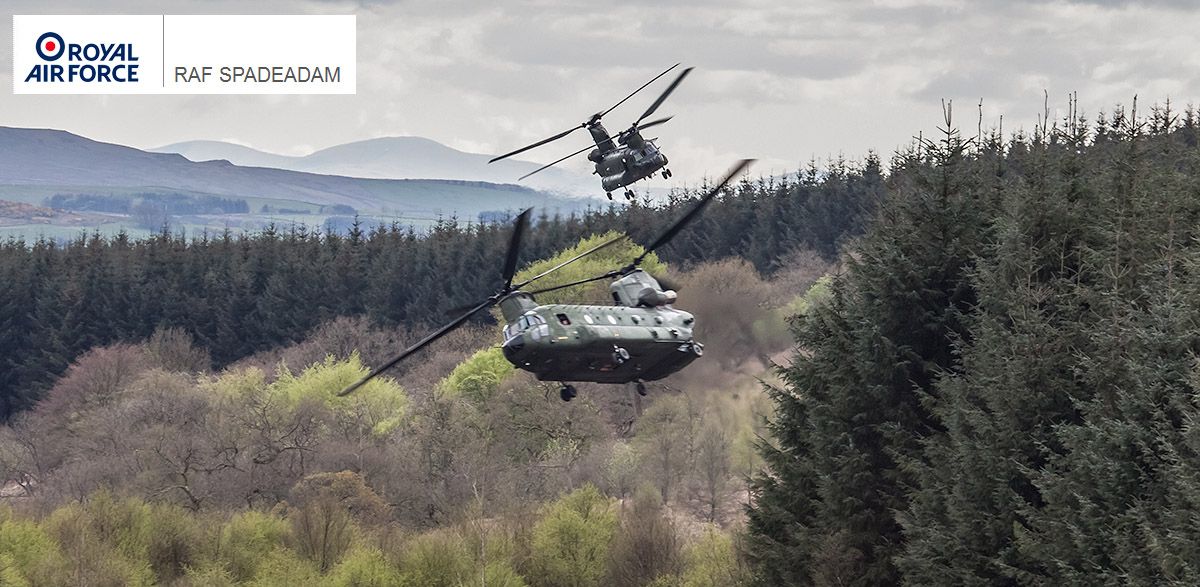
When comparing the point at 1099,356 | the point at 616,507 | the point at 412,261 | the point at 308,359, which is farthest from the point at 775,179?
the point at 1099,356

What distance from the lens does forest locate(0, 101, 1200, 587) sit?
44656mm

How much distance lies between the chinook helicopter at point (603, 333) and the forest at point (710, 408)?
39.6 feet

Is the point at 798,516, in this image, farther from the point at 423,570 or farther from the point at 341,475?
the point at 341,475

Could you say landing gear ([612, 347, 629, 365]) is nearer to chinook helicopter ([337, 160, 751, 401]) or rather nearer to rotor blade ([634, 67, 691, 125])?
chinook helicopter ([337, 160, 751, 401])

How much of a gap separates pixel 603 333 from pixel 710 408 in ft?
139

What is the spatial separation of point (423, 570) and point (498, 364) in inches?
1385

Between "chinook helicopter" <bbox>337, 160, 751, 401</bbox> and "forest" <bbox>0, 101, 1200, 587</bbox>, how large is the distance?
39.6 feet

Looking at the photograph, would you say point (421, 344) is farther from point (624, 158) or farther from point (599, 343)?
point (624, 158)

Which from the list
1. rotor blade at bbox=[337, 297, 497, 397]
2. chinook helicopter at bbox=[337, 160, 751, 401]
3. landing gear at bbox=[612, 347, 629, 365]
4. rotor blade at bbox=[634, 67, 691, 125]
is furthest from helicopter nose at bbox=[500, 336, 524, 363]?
rotor blade at bbox=[634, 67, 691, 125]

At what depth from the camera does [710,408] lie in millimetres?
79312

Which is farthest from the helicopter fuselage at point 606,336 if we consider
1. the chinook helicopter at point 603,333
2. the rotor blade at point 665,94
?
the rotor blade at point 665,94

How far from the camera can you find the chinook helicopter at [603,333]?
3716 cm

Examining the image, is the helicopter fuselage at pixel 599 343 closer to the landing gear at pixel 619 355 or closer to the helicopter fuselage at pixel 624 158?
the landing gear at pixel 619 355

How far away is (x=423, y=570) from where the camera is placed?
80188mm
